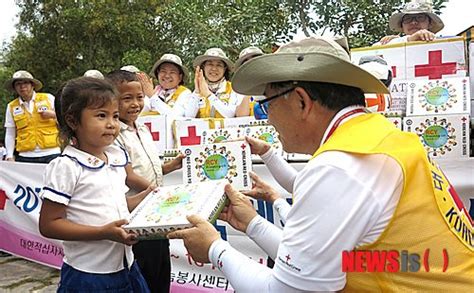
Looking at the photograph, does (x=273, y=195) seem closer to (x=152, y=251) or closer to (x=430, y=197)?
(x=152, y=251)

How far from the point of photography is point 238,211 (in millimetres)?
1591

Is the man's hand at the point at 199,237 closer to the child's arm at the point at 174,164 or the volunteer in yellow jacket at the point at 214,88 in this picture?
the child's arm at the point at 174,164

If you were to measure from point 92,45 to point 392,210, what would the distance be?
51.7 feet

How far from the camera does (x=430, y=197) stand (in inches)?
44.1

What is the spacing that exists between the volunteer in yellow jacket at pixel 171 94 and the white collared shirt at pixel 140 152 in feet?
4.76

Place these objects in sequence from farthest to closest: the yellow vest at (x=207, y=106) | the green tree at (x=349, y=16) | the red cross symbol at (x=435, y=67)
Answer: the green tree at (x=349, y=16), the yellow vest at (x=207, y=106), the red cross symbol at (x=435, y=67)

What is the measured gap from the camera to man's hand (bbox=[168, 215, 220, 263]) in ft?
4.55

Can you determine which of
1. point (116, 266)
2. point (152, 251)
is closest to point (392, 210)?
point (116, 266)

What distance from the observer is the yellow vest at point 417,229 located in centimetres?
110

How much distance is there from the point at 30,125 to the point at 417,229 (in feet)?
16.1

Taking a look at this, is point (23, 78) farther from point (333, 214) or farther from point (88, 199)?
point (333, 214)

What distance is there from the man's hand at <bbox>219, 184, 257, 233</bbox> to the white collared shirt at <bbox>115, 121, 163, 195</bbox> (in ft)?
2.49

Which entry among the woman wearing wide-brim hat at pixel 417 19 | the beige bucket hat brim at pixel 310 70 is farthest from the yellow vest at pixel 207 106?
the beige bucket hat brim at pixel 310 70

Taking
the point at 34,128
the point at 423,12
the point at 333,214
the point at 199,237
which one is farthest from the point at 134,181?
the point at 34,128
